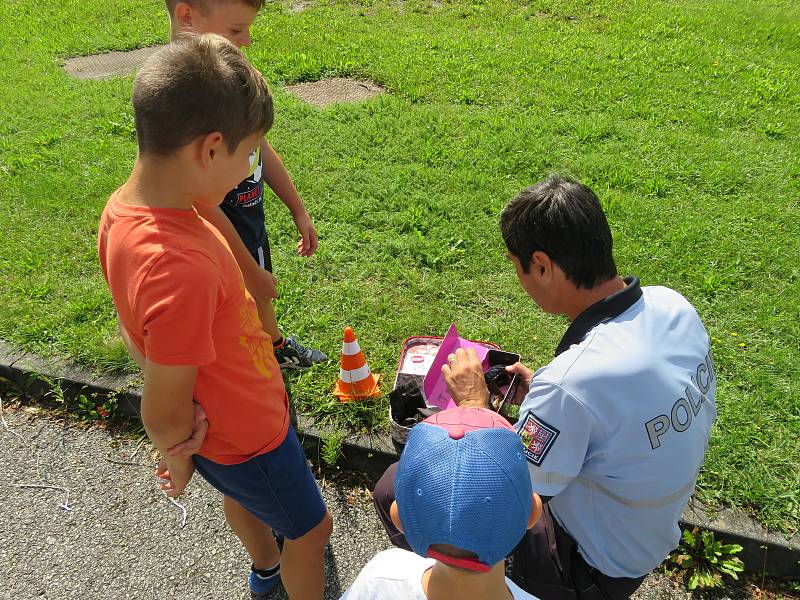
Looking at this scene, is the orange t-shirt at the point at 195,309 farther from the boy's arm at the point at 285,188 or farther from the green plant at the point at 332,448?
the boy's arm at the point at 285,188

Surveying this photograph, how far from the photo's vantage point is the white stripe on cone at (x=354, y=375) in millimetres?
3367

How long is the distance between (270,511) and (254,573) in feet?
2.35

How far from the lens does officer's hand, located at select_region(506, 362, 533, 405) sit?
8.39 feet

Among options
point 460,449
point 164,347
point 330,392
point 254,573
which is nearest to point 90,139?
point 330,392

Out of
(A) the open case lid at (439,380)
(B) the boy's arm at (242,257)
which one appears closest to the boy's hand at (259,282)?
(B) the boy's arm at (242,257)

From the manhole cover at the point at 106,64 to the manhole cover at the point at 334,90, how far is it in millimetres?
2312

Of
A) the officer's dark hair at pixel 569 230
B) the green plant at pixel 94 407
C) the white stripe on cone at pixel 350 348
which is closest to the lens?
the officer's dark hair at pixel 569 230

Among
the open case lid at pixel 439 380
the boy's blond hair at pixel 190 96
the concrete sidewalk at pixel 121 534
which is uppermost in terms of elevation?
the boy's blond hair at pixel 190 96

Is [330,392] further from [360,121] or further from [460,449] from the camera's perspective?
[360,121]

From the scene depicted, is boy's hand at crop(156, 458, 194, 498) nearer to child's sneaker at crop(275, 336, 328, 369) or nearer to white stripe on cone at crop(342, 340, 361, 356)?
white stripe on cone at crop(342, 340, 361, 356)

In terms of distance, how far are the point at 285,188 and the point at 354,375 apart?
1.03 metres

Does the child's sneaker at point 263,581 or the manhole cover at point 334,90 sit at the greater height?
the manhole cover at point 334,90

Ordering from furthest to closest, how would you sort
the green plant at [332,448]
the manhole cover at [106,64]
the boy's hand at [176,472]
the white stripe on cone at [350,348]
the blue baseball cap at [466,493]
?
1. the manhole cover at [106,64]
2. the white stripe on cone at [350,348]
3. the green plant at [332,448]
4. the boy's hand at [176,472]
5. the blue baseball cap at [466,493]

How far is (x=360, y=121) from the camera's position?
20.4ft
